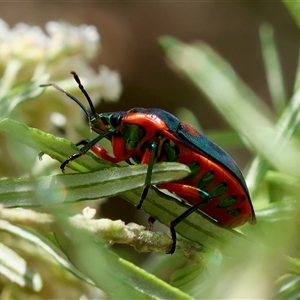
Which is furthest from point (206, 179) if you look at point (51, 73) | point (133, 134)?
point (51, 73)

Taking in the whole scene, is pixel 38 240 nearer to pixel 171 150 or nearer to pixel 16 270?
pixel 16 270

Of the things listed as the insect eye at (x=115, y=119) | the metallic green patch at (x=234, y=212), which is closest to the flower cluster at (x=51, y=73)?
the insect eye at (x=115, y=119)

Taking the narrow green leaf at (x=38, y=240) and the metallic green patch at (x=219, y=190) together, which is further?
the metallic green patch at (x=219, y=190)

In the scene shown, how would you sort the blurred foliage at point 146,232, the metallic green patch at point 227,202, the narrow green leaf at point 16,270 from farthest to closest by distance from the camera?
the metallic green patch at point 227,202
the narrow green leaf at point 16,270
the blurred foliage at point 146,232

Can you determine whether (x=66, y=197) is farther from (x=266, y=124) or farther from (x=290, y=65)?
(x=290, y=65)

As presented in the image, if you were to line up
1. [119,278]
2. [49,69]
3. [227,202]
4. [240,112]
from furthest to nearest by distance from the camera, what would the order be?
[49,69], [227,202], [240,112], [119,278]

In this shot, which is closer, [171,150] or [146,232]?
[146,232]

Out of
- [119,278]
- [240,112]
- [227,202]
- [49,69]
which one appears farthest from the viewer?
[49,69]

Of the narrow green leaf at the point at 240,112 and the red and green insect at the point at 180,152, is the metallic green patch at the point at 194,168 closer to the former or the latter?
the red and green insect at the point at 180,152

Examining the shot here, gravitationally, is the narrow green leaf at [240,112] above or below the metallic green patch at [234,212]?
above
